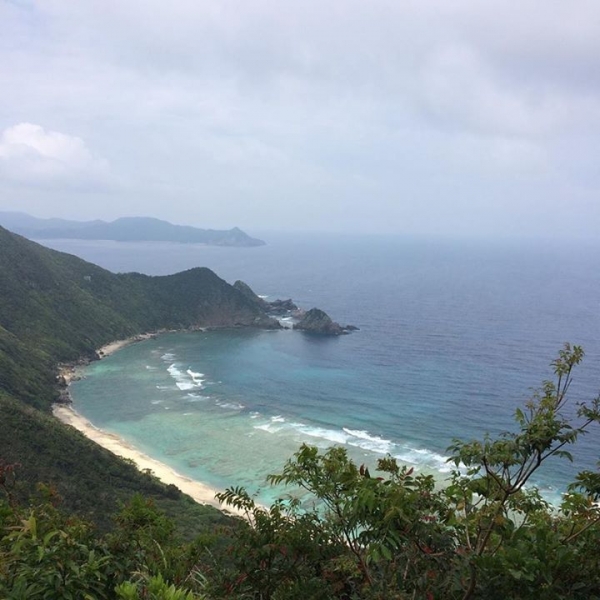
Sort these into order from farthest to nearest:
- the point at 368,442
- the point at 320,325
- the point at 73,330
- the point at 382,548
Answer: the point at 320,325
the point at 73,330
the point at 368,442
the point at 382,548

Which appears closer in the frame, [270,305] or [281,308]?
[281,308]

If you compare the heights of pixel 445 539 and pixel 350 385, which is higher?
pixel 445 539

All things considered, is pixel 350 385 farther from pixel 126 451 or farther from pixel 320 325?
pixel 320 325

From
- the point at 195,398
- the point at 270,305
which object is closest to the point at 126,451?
the point at 195,398

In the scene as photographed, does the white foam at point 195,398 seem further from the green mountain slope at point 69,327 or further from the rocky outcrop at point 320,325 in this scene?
the rocky outcrop at point 320,325

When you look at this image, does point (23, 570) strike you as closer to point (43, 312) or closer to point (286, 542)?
point (286, 542)

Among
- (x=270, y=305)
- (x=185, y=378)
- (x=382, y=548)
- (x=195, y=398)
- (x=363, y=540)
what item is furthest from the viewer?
(x=270, y=305)
